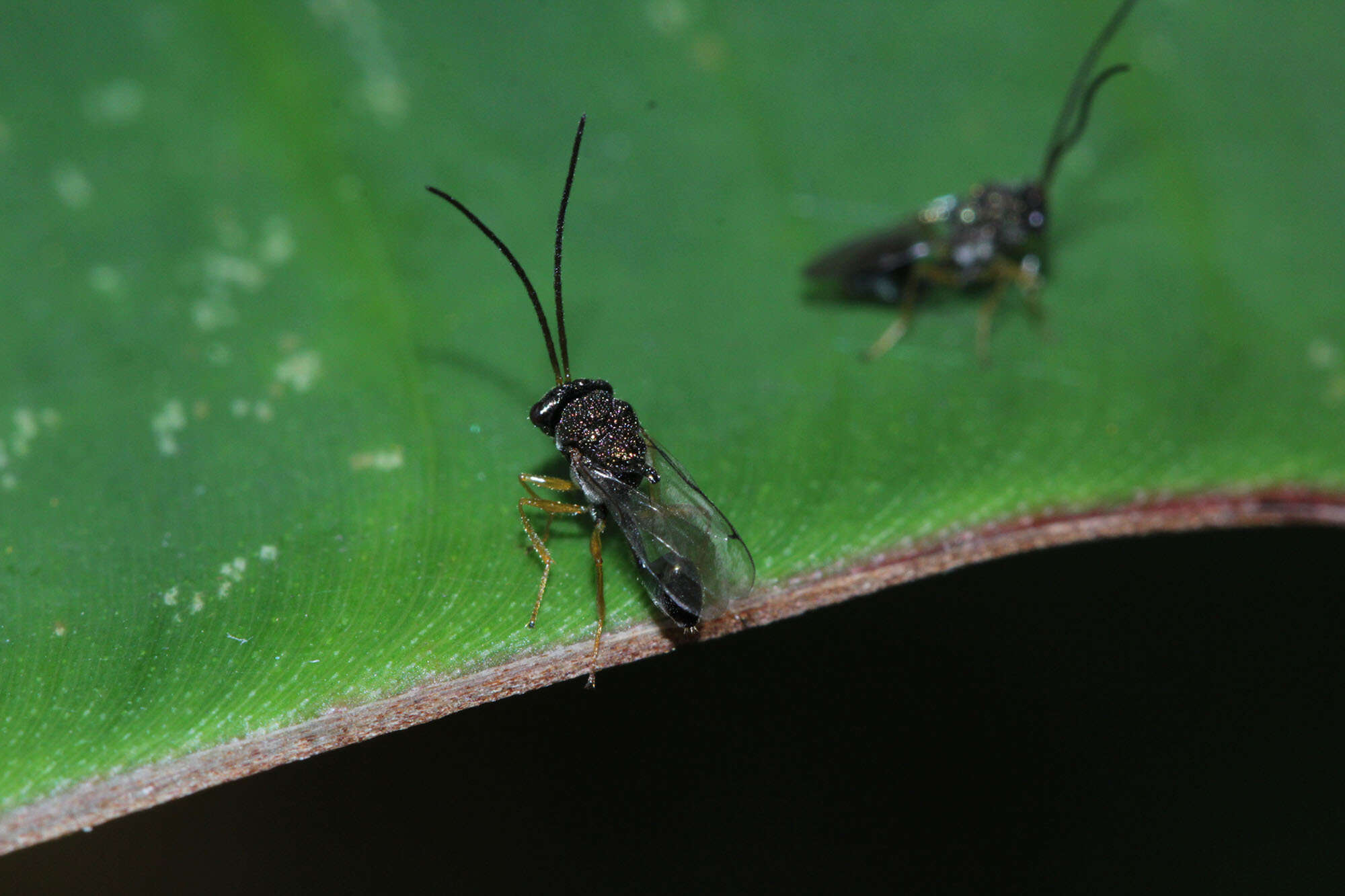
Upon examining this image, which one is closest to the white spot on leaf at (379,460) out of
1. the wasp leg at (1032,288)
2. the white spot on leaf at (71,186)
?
the white spot on leaf at (71,186)

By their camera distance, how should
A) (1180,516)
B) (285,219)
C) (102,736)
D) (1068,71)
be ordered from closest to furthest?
1. (102,736)
2. (1180,516)
3. (285,219)
4. (1068,71)

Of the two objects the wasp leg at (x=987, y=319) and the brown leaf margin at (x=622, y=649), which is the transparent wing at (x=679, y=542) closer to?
the brown leaf margin at (x=622, y=649)

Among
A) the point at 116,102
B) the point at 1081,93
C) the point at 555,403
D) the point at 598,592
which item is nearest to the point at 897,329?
the point at 1081,93

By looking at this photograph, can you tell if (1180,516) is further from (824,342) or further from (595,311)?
(595,311)

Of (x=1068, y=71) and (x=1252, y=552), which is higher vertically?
(x=1068, y=71)

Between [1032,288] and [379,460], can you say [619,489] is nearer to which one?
[379,460]

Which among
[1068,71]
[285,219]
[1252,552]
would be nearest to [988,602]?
[1252,552]

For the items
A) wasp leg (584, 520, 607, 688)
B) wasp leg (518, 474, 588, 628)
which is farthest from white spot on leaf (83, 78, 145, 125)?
wasp leg (584, 520, 607, 688)
